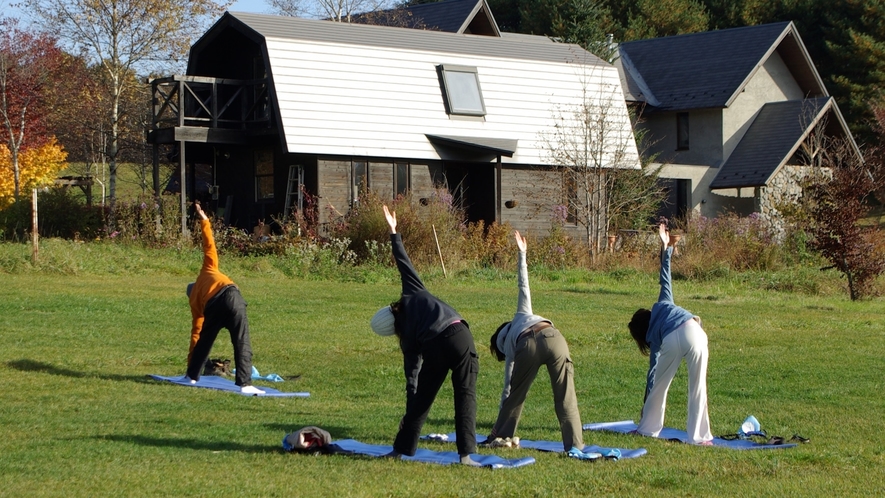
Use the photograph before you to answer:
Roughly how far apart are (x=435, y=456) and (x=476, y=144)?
21934 millimetres

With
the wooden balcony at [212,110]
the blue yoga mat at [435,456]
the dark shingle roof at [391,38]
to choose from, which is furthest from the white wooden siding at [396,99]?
the blue yoga mat at [435,456]

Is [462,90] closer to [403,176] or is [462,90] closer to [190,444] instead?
[403,176]

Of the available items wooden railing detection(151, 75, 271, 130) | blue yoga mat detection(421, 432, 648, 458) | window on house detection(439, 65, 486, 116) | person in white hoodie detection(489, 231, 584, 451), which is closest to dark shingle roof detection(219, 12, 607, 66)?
window on house detection(439, 65, 486, 116)

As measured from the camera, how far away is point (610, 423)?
10.7m

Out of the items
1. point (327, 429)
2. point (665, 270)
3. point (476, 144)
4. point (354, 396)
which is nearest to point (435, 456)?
point (327, 429)

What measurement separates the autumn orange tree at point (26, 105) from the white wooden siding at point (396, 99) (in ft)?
46.4

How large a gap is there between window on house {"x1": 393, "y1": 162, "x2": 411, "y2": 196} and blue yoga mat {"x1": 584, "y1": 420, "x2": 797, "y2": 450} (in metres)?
19.9

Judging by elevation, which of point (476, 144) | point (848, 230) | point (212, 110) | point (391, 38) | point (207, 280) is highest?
point (391, 38)

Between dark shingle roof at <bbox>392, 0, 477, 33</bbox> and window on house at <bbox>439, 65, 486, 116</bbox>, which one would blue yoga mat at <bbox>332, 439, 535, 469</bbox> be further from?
dark shingle roof at <bbox>392, 0, 477, 33</bbox>

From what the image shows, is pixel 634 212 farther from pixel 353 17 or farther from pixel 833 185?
pixel 353 17

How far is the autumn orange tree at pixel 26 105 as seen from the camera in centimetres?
3903

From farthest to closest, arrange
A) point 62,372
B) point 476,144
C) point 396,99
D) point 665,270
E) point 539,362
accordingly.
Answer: point 476,144
point 396,99
point 62,372
point 665,270
point 539,362

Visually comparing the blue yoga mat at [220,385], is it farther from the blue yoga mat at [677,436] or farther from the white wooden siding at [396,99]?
the white wooden siding at [396,99]

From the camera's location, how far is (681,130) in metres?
43.0
